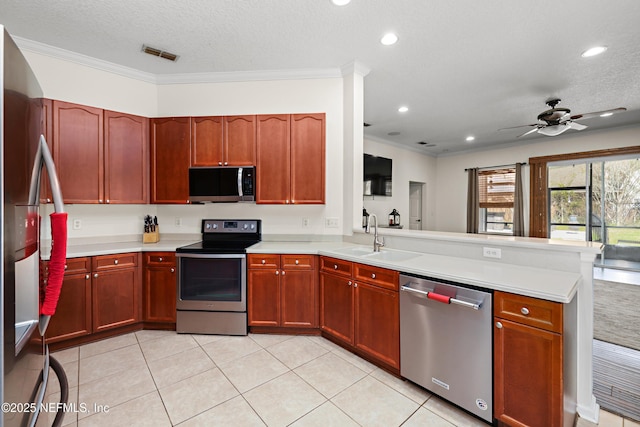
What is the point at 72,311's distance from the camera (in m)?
2.45

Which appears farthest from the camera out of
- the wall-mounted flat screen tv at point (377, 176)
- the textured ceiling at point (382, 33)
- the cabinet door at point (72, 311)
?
the wall-mounted flat screen tv at point (377, 176)

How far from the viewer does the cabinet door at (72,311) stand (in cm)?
239

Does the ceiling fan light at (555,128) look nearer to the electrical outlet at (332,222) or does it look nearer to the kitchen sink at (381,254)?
the kitchen sink at (381,254)

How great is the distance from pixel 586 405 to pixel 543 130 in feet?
10.9

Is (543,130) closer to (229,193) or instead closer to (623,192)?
(623,192)

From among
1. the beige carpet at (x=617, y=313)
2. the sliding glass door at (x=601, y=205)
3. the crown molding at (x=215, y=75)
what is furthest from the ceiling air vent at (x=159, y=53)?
the sliding glass door at (x=601, y=205)

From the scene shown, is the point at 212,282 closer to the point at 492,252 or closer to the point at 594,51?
the point at 492,252

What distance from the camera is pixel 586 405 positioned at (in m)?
1.73

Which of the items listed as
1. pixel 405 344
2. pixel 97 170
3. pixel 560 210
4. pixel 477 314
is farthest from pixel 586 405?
pixel 560 210

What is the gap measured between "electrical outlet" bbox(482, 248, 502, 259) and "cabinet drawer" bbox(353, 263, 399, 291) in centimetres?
73

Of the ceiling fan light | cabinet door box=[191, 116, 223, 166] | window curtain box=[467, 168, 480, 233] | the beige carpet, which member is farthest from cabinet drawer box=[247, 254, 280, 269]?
window curtain box=[467, 168, 480, 233]

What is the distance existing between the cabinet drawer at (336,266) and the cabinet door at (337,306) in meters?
0.05

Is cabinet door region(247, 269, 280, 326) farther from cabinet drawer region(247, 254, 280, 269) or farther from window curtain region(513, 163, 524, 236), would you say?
window curtain region(513, 163, 524, 236)

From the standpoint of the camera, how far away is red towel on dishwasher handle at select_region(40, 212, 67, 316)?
0.76 meters
